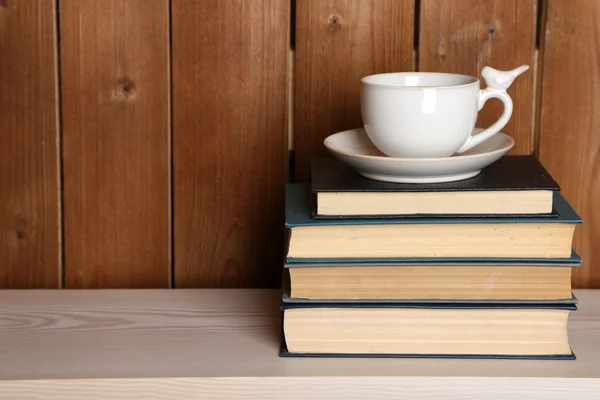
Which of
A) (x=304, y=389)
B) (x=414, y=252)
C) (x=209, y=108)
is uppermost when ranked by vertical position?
(x=209, y=108)

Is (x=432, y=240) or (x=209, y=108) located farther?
(x=209, y=108)

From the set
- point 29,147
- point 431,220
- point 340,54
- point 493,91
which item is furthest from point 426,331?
point 29,147

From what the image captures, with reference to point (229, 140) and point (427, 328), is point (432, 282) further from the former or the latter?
point (229, 140)

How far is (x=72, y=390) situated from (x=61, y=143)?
1.08 feet

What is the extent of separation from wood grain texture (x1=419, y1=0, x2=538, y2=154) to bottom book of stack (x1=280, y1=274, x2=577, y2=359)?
11.0 inches

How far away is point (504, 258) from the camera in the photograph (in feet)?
2.43

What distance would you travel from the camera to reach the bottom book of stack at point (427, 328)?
0.75m

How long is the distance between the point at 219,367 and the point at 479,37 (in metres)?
0.46

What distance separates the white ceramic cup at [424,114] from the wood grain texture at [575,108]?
16 centimetres

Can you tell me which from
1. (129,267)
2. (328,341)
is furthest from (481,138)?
(129,267)

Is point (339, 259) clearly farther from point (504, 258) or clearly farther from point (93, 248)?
point (93, 248)

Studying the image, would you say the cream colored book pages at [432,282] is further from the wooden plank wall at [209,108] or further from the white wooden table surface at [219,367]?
the wooden plank wall at [209,108]

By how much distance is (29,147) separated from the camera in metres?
0.96

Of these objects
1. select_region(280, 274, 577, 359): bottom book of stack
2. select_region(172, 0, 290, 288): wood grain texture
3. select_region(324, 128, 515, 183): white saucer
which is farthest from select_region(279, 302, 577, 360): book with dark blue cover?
select_region(172, 0, 290, 288): wood grain texture
